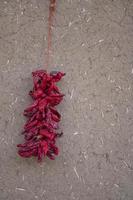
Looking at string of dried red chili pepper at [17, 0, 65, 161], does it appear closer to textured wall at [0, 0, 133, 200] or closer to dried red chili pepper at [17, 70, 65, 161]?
dried red chili pepper at [17, 70, 65, 161]

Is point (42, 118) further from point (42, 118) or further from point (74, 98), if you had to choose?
point (74, 98)

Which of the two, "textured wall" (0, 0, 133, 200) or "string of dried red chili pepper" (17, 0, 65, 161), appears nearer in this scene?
"string of dried red chili pepper" (17, 0, 65, 161)

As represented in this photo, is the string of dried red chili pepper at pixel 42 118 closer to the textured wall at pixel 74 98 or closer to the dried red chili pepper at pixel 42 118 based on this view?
the dried red chili pepper at pixel 42 118

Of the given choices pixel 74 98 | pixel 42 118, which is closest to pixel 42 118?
pixel 42 118

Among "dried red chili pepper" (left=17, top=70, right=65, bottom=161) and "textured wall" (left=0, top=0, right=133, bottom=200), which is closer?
"dried red chili pepper" (left=17, top=70, right=65, bottom=161)

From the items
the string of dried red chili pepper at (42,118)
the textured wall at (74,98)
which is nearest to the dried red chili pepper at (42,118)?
the string of dried red chili pepper at (42,118)

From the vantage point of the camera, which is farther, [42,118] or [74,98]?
[74,98]

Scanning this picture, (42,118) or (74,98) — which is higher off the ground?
(74,98)

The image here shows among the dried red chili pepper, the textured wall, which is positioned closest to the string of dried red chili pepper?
the dried red chili pepper

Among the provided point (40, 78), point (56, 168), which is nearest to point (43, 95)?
point (40, 78)
